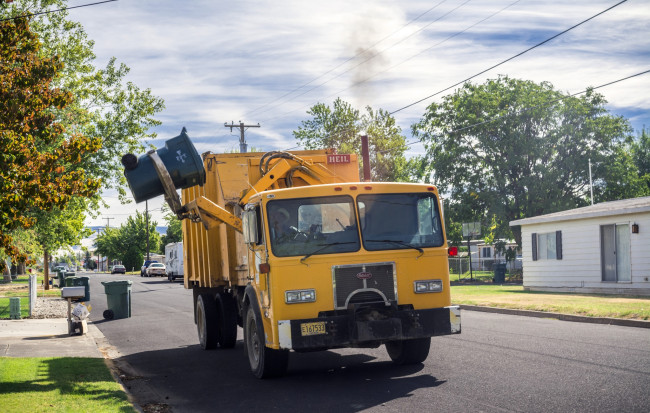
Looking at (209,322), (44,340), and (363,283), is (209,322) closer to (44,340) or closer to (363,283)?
(44,340)

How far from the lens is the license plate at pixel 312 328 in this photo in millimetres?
9078

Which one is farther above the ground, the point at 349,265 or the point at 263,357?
the point at 349,265

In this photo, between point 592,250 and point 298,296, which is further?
point 592,250

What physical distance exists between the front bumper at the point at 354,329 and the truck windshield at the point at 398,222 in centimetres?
86

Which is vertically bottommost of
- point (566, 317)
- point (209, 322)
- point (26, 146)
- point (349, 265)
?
point (566, 317)

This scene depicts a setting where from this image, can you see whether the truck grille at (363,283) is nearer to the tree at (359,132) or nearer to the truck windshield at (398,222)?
the truck windshield at (398,222)

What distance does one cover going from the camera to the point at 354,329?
30.0 ft

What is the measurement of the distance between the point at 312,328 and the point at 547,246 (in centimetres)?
2291

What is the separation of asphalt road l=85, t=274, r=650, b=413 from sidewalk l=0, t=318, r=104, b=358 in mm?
857

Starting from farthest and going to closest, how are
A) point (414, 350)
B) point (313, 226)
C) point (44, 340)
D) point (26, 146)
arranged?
point (44, 340), point (26, 146), point (414, 350), point (313, 226)

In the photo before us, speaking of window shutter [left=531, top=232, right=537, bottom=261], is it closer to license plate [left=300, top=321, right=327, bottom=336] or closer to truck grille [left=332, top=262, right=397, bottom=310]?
truck grille [left=332, top=262, right=397, bottom=310]

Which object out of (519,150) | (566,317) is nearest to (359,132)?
(519,150)

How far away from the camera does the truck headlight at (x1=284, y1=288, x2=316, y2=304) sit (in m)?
9.17

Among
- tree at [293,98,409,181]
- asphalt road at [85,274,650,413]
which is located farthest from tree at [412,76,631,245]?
asphalt road at [85,274,650,413]
